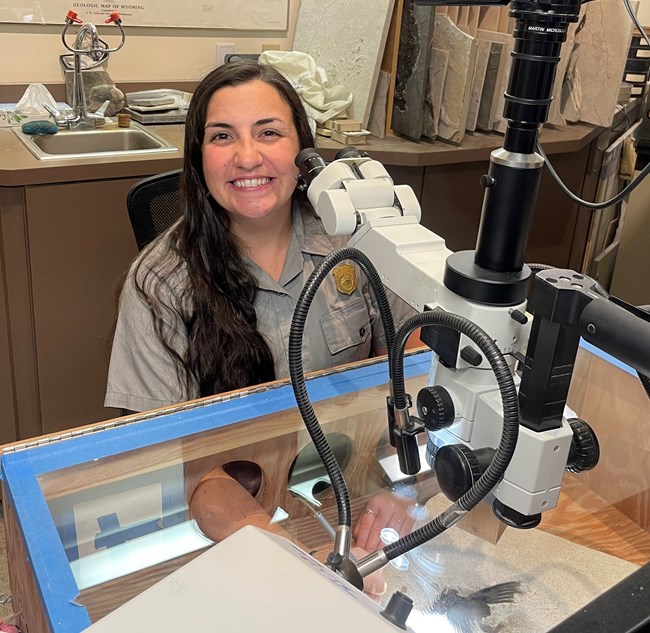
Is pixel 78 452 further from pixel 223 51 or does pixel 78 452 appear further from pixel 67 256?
pixel 223 51

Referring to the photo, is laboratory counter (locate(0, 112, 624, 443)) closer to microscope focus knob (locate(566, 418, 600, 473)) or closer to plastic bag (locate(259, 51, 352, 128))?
plastic bag (locate(259, 51, 352, 128))

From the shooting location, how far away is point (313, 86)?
7.92 ft

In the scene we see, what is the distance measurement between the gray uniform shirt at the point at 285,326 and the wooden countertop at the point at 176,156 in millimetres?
517

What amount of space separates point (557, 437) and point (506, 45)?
75.5 inches

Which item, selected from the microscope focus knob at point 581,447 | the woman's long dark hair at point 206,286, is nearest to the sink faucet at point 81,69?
the woman's long dark hair at point 206,286

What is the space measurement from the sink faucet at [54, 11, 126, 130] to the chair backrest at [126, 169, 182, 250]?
870 mm

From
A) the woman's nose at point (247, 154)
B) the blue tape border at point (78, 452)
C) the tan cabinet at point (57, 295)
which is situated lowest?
the tan cabinet at point (57, 295)

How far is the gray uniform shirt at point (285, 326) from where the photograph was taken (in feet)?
4.12

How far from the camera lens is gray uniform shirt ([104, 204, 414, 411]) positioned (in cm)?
125

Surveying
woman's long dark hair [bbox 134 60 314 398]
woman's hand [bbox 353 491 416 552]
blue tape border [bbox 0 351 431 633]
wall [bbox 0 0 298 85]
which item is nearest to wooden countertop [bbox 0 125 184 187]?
wall [bbox 0 0 298 85]

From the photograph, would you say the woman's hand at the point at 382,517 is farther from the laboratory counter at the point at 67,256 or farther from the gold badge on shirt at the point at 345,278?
the laboratory counter at the point at 67,256

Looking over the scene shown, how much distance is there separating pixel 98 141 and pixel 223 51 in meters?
0.64

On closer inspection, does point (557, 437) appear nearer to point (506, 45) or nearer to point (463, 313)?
point (463, 313)

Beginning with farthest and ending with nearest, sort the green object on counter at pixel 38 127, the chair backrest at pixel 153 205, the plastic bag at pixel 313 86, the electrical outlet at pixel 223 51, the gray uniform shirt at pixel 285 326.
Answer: the electrical outlet at pixel 223 51, the plastic bag at pixel 313 86, the green object on counter at pixel 38 127, the chair backrest at pixel 153 205, the gray uniform shirt at pixel 285 326
